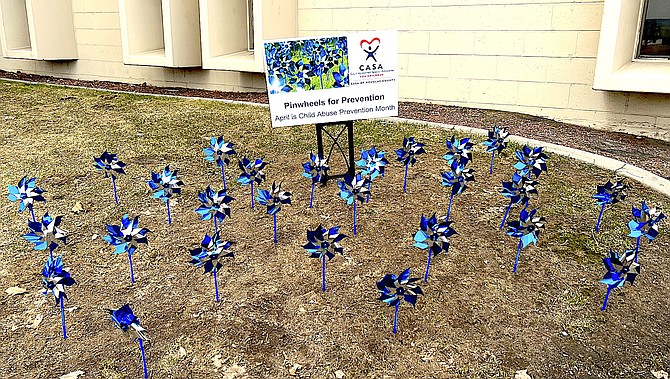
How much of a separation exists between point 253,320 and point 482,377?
112 centimetres

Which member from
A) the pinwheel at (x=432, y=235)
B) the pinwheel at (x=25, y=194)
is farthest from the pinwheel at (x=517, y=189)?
the pinwheel at (x=25, y=194)

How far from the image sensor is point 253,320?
263cm

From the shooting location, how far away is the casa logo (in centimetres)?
362

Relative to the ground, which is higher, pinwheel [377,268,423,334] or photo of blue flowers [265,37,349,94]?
photo of blue flowers [265,37,349,94]

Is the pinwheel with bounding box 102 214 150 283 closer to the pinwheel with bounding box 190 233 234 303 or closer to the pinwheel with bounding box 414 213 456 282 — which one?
the pinwheel with bounding box 190 233 234 303

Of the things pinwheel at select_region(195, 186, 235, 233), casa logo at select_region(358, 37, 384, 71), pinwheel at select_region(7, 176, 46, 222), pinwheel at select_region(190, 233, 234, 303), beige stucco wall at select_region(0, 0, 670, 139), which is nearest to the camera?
pinwheel at select_region(190, 233, 234, 303)

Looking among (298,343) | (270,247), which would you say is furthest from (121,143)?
(298,343)

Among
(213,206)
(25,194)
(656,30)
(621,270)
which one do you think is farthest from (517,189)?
(656,30)

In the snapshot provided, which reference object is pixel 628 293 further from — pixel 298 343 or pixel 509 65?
pixel 509 65

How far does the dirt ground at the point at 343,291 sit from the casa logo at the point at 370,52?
0.91 meters

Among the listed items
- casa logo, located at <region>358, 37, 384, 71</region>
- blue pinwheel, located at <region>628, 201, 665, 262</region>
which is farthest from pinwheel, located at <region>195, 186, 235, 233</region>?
blue pinwheel, located at <region>628, 201, 665, 262</region>

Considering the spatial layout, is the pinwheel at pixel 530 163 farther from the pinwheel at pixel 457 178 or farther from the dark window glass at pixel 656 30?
the dark window glass at pixel 656 30

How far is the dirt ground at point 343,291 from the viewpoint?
2.39m

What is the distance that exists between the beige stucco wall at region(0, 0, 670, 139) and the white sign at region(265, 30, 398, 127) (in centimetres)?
360
